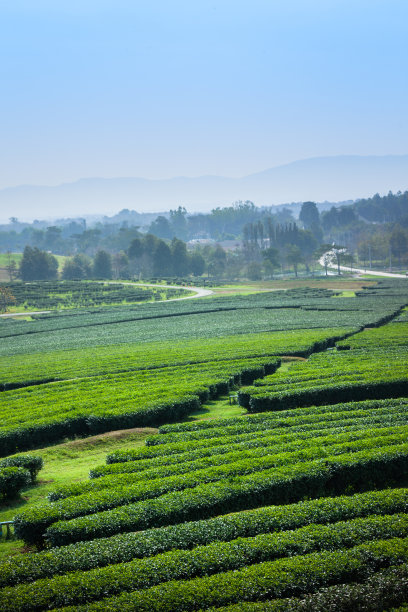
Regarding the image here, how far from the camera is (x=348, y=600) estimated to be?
10375mm

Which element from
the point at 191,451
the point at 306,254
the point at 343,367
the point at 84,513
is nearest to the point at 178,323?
the point at 343,367

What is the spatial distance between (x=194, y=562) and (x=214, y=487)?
342cm

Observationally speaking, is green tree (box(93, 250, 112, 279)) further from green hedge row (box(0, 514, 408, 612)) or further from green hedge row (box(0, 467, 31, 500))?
green hedge row (box(0, 514, 408, 612))

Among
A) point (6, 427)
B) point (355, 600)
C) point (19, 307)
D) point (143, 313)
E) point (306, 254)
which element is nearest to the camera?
point (355, 600)

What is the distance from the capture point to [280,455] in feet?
55.6

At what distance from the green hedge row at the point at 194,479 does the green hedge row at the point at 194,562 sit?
2883 millimetres

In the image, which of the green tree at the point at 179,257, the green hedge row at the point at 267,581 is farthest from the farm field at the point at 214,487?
the green tree at the point at 179,257

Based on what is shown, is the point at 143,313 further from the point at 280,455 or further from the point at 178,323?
the point at 280,455

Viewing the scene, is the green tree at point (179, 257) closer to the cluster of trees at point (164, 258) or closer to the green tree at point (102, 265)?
the cluster of trees at point (164, 258)

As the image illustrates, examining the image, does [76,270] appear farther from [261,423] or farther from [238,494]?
[238,494]

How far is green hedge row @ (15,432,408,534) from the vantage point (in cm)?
1441

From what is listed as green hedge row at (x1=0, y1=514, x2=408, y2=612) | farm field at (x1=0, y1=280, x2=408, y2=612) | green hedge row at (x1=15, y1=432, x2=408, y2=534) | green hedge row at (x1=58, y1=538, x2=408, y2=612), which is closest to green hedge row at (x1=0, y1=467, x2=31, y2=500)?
farm field at (x1=0, y1=280, x2=408, y2=612)

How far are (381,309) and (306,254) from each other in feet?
441

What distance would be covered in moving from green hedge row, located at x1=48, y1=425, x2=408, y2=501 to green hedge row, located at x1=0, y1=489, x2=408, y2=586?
256 cm
